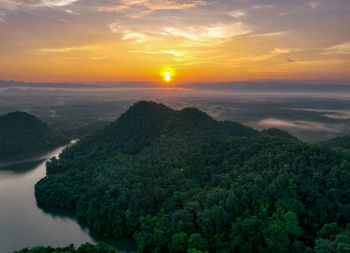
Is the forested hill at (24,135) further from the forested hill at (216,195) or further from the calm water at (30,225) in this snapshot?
the forested hill at (216,195)

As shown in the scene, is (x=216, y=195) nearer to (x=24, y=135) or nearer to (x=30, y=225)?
(x=30, y=225)

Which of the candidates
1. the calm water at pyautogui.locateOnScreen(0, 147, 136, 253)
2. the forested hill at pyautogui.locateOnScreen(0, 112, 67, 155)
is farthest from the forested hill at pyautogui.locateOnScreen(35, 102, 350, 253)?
the forested hill at pyautogui.locateOnScreen(0, 112, 67, 155)

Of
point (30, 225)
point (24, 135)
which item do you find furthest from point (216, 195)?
point (24, 135)

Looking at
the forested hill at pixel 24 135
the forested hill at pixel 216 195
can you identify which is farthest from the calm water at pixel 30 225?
the forested hill at pixel 24 135

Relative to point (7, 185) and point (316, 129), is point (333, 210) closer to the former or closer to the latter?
point (7, 185)

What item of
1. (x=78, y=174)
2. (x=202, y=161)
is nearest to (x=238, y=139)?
(x=202, y=161)

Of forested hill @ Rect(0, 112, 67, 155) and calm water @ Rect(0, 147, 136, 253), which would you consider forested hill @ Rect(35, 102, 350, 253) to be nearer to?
calm water @ Rect(0, 147, 136, 253)
